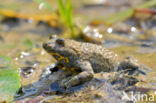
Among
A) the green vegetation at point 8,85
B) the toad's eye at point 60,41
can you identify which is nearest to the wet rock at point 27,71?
the green vegetation at point 8,85

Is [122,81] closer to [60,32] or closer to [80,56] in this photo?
[80,56]

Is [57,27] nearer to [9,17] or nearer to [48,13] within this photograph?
[48,13]

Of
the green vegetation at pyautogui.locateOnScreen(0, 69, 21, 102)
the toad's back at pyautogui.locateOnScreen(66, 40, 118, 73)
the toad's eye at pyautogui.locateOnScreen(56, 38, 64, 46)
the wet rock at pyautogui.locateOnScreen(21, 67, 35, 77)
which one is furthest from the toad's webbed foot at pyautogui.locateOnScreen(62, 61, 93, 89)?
the wet rock at pyautogui.locateOnScreen(21, 67, 35, 77)

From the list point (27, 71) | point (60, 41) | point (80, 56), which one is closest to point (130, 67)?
point (80, 56)

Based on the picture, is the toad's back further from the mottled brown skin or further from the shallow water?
the shallow water

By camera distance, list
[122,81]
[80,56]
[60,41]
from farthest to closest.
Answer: [80,56] < [60,41] < [122,81]

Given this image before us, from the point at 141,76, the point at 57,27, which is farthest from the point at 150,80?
the point at 57,27

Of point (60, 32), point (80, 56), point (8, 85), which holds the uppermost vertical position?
point (60, 32)

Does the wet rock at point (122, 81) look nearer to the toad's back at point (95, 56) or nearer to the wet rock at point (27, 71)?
the toad's back at point (95, 56)
